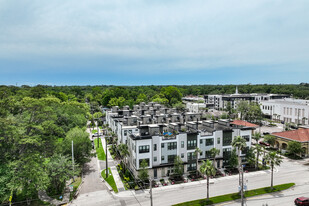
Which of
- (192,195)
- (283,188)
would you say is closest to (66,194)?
(192,195)

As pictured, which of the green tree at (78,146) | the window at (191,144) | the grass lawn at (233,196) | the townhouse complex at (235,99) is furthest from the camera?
the townhouse complex at (235,99)

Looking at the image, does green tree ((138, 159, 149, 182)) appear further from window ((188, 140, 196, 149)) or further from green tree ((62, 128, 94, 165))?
green tree ((62, 128, 94, 165))

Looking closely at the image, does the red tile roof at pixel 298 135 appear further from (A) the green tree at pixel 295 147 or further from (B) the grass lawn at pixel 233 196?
(B) the grass lawn at pixel 233 196

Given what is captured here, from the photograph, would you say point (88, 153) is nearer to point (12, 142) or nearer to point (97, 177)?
point (97, 177)

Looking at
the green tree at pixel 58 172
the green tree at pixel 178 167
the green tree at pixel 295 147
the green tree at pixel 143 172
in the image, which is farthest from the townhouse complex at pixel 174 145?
the green tree at pixel 295 147

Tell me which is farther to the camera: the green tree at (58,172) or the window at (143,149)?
the window at (143,149)

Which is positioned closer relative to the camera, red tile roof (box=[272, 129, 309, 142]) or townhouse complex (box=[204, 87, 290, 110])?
red tile roof (box=[272, 129, 309, 142])

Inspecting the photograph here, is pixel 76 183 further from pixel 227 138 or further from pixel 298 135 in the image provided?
pixel 298 135

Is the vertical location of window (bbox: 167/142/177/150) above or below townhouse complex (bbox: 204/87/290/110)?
below

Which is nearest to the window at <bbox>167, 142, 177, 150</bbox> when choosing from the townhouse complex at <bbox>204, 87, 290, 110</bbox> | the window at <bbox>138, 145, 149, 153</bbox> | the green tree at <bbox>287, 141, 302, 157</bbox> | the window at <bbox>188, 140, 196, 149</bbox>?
the window at <bbox>188, 140, 196, 149</bbox>

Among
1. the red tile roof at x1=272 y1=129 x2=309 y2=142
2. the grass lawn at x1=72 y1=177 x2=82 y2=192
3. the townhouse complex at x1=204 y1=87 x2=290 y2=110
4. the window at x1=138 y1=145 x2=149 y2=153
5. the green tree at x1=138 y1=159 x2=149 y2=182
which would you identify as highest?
the townhouse complex at x1=204 y1=87 x2=290 y2=110


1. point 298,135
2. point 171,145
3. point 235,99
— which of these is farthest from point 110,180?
point 235,99
